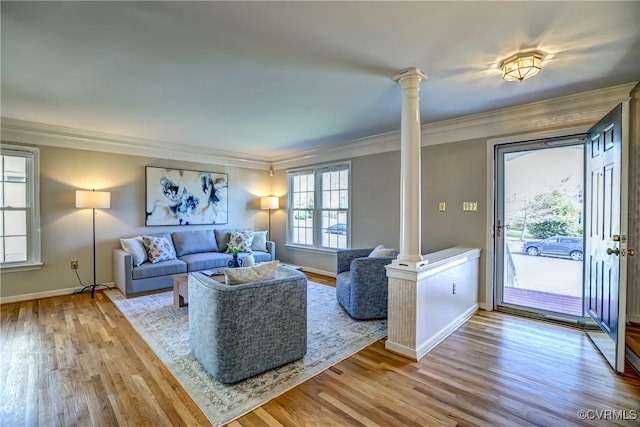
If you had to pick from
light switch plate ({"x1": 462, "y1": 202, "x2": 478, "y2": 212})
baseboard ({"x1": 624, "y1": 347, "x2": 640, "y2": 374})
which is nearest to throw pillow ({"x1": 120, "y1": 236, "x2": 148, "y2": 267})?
light switch plate ({"x1": 462, "y1": 202, "x2": 478, "y2": 212})

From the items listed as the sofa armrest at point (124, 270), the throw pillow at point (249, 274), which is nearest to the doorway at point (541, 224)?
the throw pillow at point (249, 274)

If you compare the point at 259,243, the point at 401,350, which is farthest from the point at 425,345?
the point at 259,243

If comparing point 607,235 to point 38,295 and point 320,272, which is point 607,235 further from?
point 38,295

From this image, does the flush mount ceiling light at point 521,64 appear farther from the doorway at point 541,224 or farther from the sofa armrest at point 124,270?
the sofa armrest at point 124,270

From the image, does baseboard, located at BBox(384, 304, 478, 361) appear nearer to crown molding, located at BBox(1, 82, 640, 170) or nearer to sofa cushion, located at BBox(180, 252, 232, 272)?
crown molding, located at BBox(1, 82, 640, 170)

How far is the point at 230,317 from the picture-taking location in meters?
2.11

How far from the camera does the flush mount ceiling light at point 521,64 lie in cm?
227

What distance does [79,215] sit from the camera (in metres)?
4.50

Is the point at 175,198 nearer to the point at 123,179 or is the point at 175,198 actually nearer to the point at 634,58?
the point at 123,179

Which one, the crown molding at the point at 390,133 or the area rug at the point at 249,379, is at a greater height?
the crown molding at the point at 390,133

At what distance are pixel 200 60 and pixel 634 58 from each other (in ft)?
11.2

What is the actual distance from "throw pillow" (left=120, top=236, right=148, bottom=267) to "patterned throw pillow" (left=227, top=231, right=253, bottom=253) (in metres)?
1.43

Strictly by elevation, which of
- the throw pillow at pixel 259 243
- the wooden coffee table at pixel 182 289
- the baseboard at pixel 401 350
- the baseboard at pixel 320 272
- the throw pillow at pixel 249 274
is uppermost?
the throw pillow at pixel 249 274

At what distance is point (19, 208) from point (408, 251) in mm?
5130
